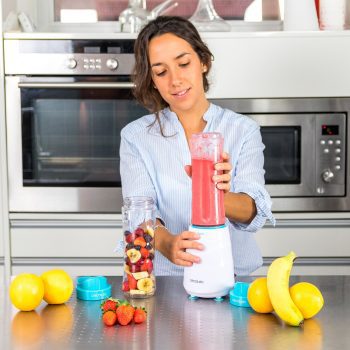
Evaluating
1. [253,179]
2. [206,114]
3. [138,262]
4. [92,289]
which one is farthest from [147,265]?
[206,114]

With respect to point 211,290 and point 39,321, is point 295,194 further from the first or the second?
point 39,321

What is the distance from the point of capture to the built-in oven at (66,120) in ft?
9.69

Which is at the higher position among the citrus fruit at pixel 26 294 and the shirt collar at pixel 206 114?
the shirt collar at pixel 206 114

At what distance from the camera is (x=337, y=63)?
116 inches

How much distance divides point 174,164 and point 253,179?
264mm

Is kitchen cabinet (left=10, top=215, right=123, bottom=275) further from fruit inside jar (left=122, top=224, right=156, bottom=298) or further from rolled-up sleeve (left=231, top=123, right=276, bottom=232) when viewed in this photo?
fruit inside jar (left=122, top=224, right=156, bottom=298)

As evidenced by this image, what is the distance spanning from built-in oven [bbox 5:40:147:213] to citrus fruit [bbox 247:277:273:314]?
1.61 meters

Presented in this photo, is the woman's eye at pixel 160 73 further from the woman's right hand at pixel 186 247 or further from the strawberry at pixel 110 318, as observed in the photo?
the strawberry at pixel 110 318

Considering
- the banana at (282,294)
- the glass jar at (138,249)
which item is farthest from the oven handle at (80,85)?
the banana at (282,294)

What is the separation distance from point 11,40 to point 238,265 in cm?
140

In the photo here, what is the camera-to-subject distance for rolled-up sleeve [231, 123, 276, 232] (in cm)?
189

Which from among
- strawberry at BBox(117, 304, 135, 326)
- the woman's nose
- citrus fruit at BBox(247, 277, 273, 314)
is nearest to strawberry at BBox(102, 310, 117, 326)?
strawberry at BBox(117, 304, 135, 326)

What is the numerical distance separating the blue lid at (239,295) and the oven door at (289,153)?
4.97 ft

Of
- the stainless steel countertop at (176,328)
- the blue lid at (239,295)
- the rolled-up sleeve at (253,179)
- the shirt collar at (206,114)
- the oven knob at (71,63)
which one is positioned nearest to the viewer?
the stainless steel countertop at (176,328)
